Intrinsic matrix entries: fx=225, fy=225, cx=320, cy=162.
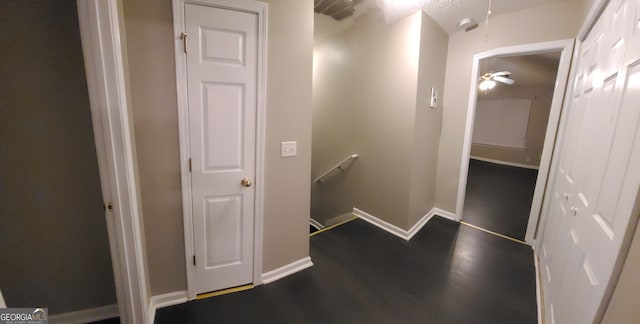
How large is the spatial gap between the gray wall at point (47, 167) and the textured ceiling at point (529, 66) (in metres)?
4.30

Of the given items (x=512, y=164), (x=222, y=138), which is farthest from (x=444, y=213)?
(x=512, y=164)

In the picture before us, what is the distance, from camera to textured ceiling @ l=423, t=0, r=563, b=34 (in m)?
2.09

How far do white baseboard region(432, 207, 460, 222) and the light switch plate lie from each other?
7.75 feet

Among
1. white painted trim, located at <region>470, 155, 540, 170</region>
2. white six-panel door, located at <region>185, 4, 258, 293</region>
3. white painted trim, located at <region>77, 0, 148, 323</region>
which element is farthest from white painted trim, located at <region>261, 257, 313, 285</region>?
white painted trim, located at <region>470, 155, 540, 170</region>

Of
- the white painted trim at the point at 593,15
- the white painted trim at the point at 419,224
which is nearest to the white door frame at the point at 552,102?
the white painted trim at the point at 593,15

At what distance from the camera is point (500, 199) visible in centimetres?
381

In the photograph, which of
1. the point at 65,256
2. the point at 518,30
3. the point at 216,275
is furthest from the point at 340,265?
the point at 518,30

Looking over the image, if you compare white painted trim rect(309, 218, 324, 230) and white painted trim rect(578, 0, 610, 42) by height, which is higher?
white painted trim rect(578, 0, 610, 42)

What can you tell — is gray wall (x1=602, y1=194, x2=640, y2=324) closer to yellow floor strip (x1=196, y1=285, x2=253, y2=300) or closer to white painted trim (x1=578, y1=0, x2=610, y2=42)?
white painted trim (x1=578, y1=0, x2=610, y2=42)

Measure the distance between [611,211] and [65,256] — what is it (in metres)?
2.67

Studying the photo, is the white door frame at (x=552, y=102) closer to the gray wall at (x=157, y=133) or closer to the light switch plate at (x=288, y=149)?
the light switch plate at (x=288, y=149)

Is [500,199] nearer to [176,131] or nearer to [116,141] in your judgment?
[176,131]

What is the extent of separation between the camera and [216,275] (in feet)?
5.39

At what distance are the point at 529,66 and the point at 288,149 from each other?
5028mm
